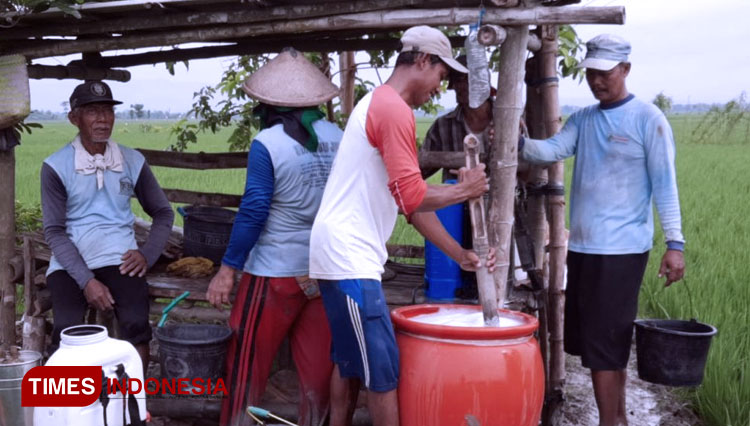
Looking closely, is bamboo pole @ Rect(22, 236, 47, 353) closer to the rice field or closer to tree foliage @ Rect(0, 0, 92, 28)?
tree foliage @ Rect(0, 0, 92, 28)

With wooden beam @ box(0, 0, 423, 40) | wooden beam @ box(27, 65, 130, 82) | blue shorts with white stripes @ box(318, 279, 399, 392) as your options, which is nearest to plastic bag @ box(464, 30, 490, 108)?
wooden beam @ box(0, 0, 423, 40)

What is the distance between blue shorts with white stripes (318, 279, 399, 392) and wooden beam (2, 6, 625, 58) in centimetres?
127

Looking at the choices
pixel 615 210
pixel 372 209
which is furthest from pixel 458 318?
pixel 615 210

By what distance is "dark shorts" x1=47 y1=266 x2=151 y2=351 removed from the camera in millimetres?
3730

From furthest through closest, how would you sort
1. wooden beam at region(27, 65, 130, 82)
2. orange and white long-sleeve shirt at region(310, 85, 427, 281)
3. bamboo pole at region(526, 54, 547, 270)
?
wooden beam at region(27, 65, 130, 82)
bamboo pole at region(526, 54, 547, 270)
orange and white long-sleeve shirt at region(310, 85, 427, 281)

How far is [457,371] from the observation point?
271cm

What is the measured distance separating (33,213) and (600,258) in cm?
669

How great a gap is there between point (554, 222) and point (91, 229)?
253 centimetres

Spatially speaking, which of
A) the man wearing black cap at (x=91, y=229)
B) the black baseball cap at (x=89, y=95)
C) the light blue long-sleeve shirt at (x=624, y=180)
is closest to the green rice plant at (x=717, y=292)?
the light blue long-sleeve shirt at (x=624, y=180)

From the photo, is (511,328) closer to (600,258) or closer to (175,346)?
(600,258)

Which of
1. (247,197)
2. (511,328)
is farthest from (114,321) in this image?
(511,328)

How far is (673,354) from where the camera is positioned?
3469mm

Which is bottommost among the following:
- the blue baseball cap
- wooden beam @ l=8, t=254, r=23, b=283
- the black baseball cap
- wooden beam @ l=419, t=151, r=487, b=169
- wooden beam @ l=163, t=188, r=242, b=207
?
wooden beam @ l=8, t=254, r=23, b=283

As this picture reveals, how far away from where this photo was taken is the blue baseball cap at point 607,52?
3.40 metres
